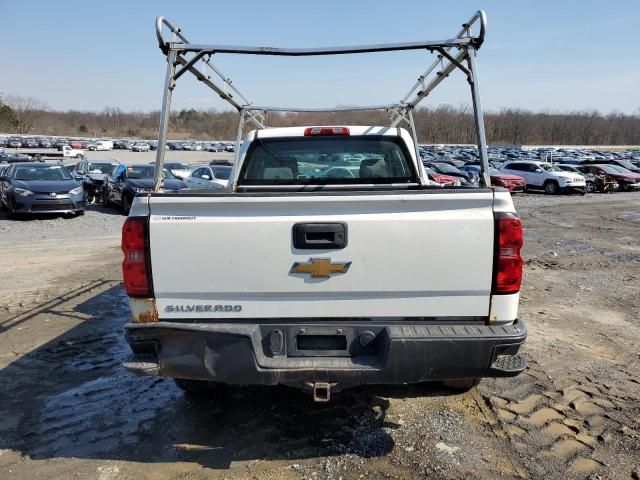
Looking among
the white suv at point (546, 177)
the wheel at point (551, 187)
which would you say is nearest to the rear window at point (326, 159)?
the white suv at point (546, 177)

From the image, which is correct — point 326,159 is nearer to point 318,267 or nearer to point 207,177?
point 318,267

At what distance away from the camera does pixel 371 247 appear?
9.86 feet

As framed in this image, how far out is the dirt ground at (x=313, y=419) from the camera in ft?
10.7

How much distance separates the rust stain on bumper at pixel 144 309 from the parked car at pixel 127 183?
39.7 feet

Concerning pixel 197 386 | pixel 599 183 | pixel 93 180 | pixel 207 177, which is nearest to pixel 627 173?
pixel 599 183

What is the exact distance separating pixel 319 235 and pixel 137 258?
1.07 metres

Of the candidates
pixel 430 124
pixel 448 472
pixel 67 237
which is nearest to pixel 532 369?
pixel 448 472

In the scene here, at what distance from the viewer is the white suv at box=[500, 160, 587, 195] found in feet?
91.4

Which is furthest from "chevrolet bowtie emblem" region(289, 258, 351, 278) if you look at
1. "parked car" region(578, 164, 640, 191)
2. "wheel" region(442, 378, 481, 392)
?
"parked car" region(578, 164, 640, 191)

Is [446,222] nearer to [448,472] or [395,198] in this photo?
[395,198]

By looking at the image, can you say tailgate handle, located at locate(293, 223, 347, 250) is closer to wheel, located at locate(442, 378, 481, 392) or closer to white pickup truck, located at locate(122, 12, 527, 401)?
white pickup truck, located at locate(122, 12, 527, 401)

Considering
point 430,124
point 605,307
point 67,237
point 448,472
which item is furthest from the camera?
point 430,124

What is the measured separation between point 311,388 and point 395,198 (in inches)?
49.1

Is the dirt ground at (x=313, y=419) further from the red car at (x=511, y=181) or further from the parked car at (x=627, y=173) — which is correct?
the parked car at (x=627, y=173)
